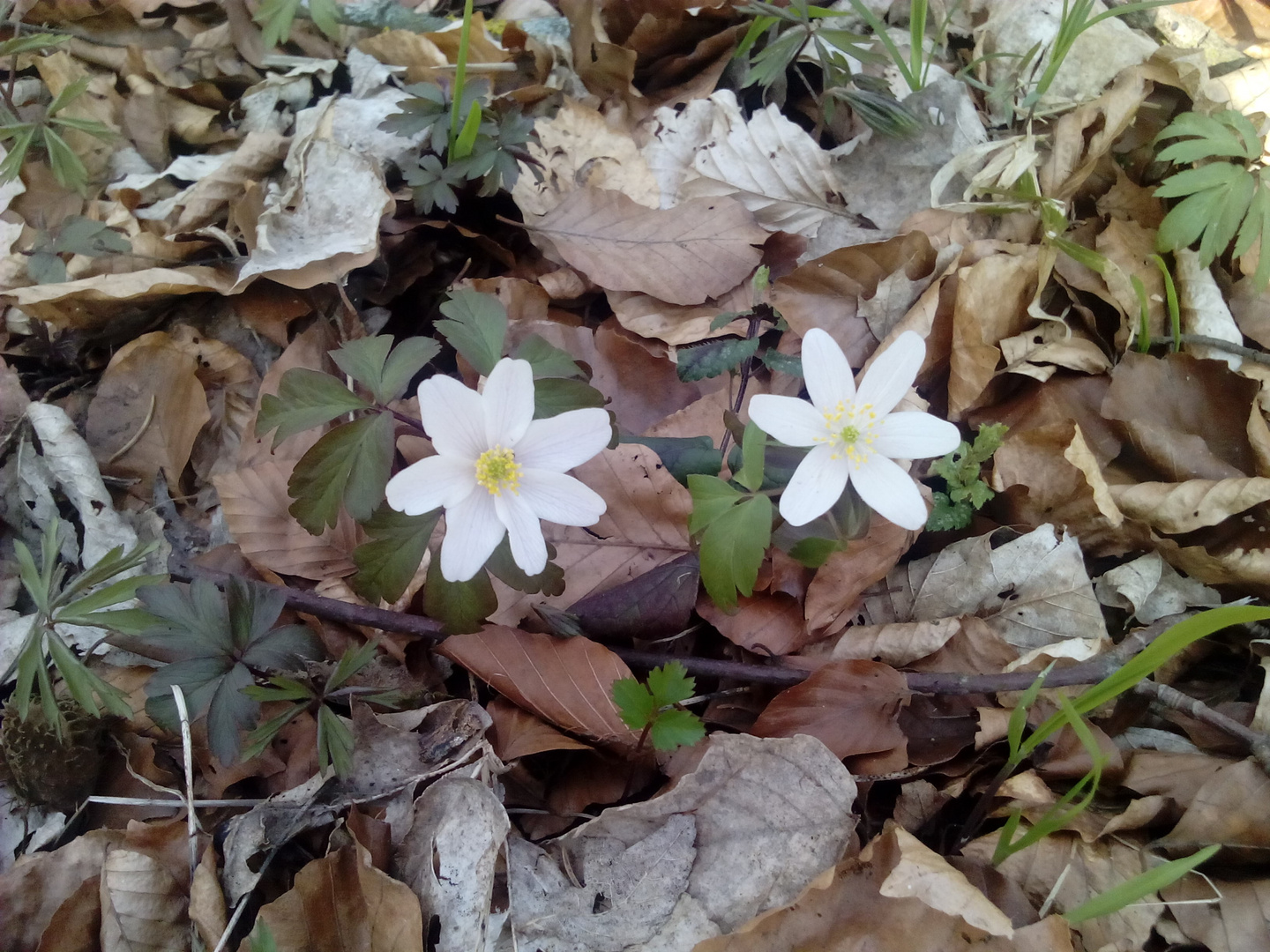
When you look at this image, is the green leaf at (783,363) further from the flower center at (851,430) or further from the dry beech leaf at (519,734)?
the dry beech leaf at (519,734)

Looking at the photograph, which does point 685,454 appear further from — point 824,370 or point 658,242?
point 658,242

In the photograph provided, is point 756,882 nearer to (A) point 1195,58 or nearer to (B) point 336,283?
(B) point 336,283

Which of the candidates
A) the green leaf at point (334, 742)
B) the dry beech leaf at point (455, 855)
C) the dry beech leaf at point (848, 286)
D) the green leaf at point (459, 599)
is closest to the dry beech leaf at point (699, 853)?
the dry beech leaf at point (455, 855)

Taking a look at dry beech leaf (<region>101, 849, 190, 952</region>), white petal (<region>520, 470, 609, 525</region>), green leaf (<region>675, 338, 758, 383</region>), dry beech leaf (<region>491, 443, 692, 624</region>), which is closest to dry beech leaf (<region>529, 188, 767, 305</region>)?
green leaf (<region>675, 338, 758, 383</region>)

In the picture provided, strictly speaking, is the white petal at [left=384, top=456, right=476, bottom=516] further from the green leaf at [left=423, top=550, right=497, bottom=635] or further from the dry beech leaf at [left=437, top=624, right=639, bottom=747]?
the dry beech leaf at [left=437, top=624, right=639, bottom=747]

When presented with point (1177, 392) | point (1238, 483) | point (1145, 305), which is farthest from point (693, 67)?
point (1238, 483)

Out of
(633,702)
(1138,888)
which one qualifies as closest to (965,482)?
(1138,888)
